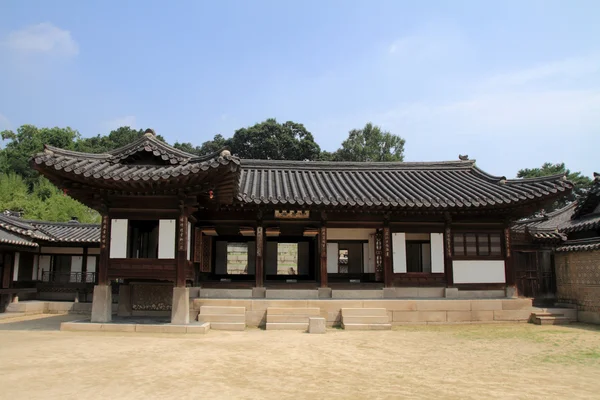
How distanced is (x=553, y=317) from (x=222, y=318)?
1185 centimetres

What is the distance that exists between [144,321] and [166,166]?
5033 millimetres

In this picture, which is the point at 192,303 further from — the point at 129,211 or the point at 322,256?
the point at 322,256

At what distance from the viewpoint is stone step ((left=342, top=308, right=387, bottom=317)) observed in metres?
15.0

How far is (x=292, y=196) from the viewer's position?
54.7 ft

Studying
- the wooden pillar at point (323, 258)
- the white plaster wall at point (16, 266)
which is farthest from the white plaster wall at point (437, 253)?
the white plaster wall at point (16, 266)

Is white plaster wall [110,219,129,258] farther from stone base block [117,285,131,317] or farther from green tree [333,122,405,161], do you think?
green tree [333,122,405,161]

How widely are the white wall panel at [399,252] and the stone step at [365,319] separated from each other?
9.27 ft

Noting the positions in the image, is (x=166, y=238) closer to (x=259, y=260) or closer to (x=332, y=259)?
(x=259, y=260)

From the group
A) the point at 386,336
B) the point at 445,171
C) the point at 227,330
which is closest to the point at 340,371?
the point at 386,336

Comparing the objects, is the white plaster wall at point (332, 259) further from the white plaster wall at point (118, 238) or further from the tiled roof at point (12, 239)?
the tiled roof at point (12, 239)

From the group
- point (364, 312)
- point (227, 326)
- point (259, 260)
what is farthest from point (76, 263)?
point (364, 312)

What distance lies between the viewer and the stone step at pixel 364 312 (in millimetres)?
14984

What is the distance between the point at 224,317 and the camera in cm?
1450

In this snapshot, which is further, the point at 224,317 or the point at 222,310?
the point at 222,310
